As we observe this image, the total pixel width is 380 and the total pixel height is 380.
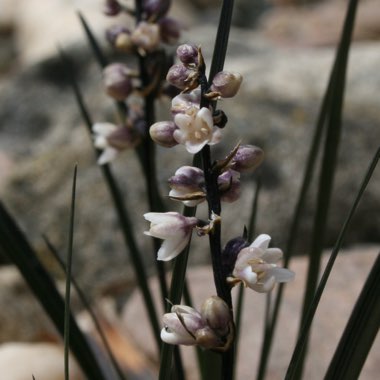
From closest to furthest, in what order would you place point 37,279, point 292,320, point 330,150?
point 37,279, point 330,150, point 292,320

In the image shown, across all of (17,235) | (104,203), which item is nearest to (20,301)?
(104,203)

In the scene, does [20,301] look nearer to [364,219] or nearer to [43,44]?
[364,219]

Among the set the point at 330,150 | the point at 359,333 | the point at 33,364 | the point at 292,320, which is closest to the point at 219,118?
the point at 359,333

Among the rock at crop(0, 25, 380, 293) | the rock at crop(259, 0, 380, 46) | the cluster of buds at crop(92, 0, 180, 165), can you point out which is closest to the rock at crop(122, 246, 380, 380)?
the rock at crop(0, 25, 380, 293)

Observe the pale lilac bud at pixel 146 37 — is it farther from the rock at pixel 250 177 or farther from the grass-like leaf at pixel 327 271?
the rock at pixel 250 177

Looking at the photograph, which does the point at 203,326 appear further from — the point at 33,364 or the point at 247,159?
the point at 33,364

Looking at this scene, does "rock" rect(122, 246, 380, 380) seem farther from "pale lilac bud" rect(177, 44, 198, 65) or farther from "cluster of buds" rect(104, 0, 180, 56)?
"pale lilac bud" rect(177, 44, 198, 65)

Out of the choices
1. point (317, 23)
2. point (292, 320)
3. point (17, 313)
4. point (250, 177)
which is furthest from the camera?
point (317, 23)
